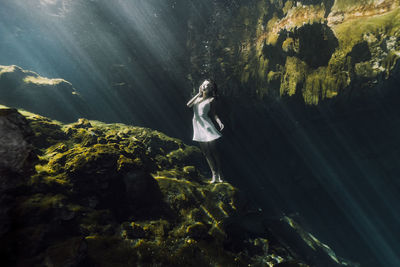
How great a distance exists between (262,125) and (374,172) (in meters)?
5.21

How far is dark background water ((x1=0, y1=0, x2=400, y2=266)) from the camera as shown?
616cm

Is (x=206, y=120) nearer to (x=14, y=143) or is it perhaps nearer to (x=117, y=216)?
(x=117, y=216)

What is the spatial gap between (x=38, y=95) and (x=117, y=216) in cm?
961

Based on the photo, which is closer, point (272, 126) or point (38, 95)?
point (272, 126)

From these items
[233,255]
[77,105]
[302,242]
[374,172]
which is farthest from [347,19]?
[77,105]

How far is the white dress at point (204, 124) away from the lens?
495 centimetres

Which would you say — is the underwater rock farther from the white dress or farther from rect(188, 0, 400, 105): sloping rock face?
rect(188, 0, 400, 105): sloping rock face

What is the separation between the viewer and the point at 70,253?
1915 millimetres

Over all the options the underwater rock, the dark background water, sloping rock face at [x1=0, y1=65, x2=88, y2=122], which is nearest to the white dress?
the dark background water

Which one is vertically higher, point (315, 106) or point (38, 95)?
point (38, 95)

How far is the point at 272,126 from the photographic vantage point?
24.6 ft

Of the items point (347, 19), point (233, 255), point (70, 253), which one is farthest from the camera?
point (347, 19)

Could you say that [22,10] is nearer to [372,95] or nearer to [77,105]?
[77,105]

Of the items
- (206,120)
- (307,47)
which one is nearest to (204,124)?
(206,120)
